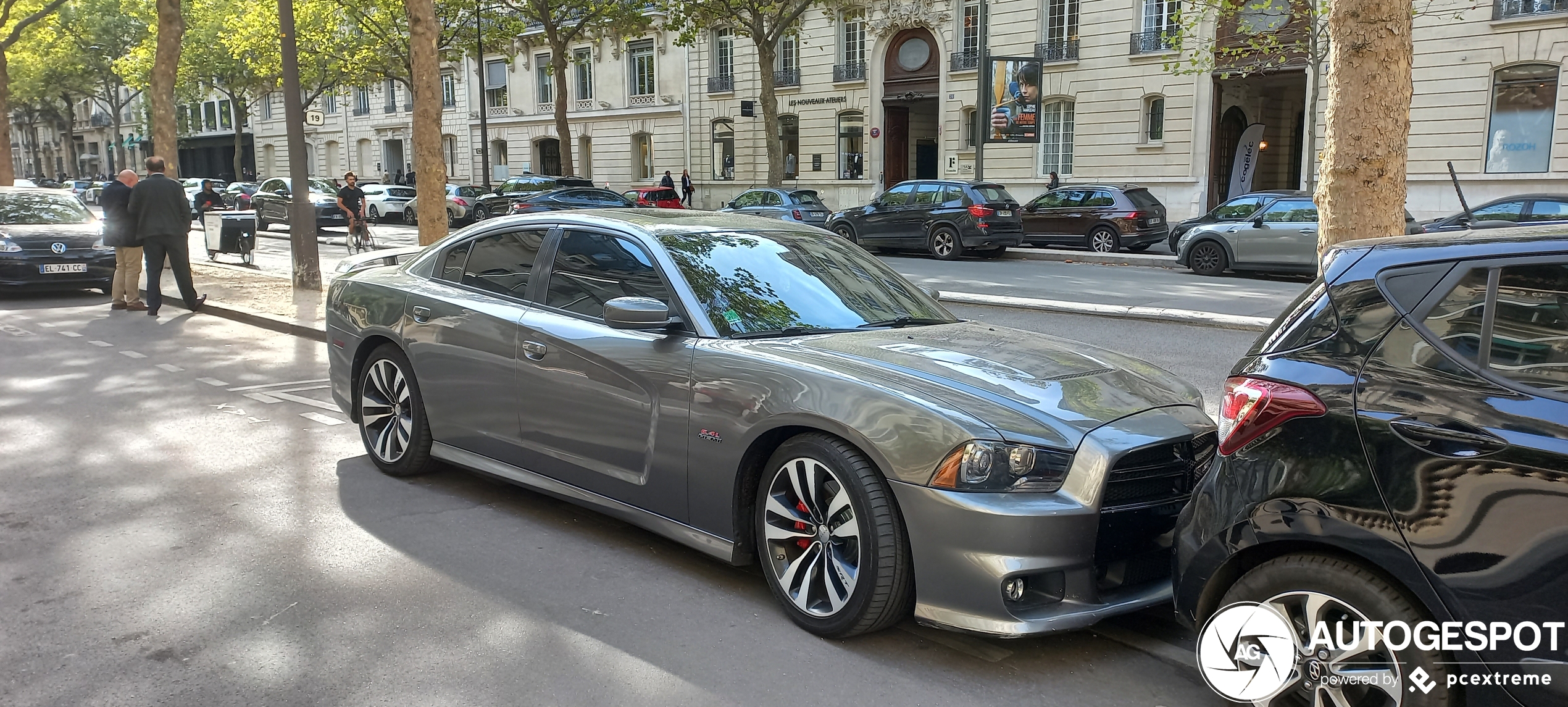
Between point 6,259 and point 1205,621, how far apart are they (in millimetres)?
15907

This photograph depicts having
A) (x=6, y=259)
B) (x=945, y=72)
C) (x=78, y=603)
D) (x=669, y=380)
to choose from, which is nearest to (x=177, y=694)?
(x=78, y=603)

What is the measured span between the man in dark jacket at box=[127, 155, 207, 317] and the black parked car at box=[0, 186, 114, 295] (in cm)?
237

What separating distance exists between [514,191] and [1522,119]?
25667 mm

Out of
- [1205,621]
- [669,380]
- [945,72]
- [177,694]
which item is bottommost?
[177,694]

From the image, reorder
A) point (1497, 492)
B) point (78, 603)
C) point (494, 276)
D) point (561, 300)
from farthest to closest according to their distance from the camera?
point (494, 276), point (561, 300), point (78, 603), point (1497, 492)

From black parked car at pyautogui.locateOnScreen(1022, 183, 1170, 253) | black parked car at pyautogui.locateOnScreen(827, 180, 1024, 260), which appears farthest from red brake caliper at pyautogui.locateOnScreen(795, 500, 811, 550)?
black parked car at pyautogui.locateOnScreen(1022, 183, 1170, 253)

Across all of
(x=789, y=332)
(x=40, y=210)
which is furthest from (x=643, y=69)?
(x=789, y=332)

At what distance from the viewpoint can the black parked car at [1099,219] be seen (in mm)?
23578

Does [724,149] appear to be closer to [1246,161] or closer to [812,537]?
[1246,161]

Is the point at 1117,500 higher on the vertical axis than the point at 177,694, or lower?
higher

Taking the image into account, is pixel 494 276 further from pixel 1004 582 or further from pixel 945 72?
pixel 945 72

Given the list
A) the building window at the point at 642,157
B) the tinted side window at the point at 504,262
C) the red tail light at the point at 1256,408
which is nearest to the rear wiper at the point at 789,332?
the tinted side window at the point at 504,262

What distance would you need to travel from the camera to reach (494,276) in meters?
5.53

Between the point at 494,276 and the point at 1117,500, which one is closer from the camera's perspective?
the point at 1117,500
